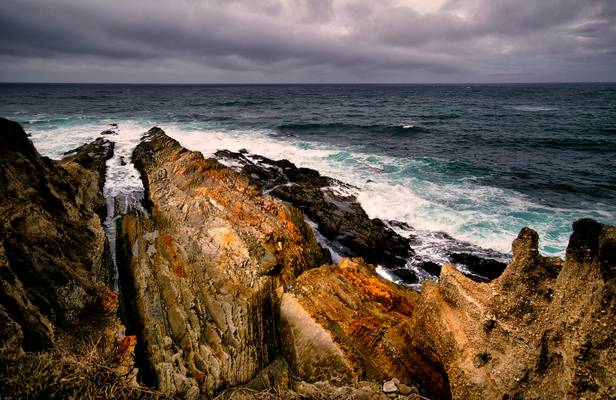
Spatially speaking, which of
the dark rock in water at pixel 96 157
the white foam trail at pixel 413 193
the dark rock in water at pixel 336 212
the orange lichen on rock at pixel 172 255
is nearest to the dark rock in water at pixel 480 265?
the white foam trail at pixel 413 193

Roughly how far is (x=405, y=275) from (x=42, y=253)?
10.3 metres

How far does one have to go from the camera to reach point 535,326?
4051mm

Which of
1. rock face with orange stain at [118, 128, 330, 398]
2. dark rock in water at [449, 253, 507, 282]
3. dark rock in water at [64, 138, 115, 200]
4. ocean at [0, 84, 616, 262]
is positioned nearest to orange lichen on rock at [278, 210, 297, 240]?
rock face with orange stain at [118, 128, 330, 398]

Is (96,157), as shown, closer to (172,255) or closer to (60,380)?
(172,255)

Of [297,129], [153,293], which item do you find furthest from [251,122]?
[153,293]

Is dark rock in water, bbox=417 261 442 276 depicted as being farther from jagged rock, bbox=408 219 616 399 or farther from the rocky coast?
jagged rock, bbox=408 219 616 399

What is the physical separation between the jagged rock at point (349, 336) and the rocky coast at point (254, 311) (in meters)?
0.03

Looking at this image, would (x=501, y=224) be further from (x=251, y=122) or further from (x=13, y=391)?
(x=251, y=122)

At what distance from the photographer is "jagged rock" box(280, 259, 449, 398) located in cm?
518

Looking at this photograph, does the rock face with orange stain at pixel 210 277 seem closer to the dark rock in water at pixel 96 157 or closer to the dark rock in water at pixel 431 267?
the dark rock in water at pixel 431 267

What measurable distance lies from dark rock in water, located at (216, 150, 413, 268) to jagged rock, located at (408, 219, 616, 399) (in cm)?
702

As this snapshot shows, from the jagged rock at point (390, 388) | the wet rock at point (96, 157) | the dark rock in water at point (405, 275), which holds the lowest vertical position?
the dark rock in water at point (405, 275)

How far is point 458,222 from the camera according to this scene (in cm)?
1475

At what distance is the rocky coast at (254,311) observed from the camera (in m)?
3.50
